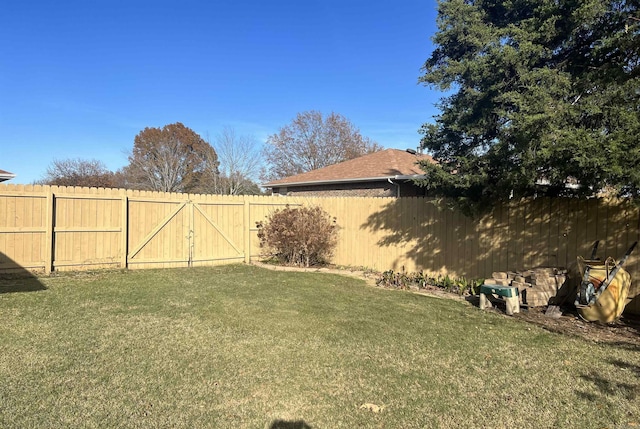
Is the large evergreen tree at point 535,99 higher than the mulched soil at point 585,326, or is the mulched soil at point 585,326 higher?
the large evergreen tree at point 535,99

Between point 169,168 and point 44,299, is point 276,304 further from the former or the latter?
point 169,168

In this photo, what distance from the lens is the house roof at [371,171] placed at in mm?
14711

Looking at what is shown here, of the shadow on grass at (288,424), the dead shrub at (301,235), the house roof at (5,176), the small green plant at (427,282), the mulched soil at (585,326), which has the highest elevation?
the house roof at (5,176)

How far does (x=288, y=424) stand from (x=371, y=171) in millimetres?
13098

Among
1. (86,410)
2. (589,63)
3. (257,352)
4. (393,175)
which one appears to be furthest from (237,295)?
(393,175)

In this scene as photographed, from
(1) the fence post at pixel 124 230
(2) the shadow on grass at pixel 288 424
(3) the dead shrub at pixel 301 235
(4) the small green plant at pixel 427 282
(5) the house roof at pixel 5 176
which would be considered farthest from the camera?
(5) the house roof at pixel 5 176

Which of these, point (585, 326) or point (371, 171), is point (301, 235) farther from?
point (585, 326)

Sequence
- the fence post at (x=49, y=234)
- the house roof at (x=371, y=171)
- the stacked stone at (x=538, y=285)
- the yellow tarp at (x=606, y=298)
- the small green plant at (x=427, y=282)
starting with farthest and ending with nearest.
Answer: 1. the house roof at (x=371, y=171)
2. the fence post at (x=49, y=234)
3. the small green plant at (x=427, y=282)
4. the stacked stone at (x=538, y=285)
5. the yellow tarp at (x=606, y=298)

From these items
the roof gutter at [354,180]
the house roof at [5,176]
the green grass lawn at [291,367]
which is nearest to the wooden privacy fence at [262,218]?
the green grass lawn at [291,367]

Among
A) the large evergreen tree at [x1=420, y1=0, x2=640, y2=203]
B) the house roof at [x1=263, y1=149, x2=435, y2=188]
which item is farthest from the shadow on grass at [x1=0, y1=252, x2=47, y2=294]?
the house roof at [x1=263, y1=149, x2=435, y2=188]

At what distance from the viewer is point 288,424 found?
302 cm

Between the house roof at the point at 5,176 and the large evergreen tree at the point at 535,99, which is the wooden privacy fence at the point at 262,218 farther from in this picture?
the house roof at the point at 5,176

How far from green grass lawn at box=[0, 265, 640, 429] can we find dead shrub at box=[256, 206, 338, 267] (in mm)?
4138

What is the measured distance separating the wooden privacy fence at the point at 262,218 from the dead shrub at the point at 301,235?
1.08 feet
